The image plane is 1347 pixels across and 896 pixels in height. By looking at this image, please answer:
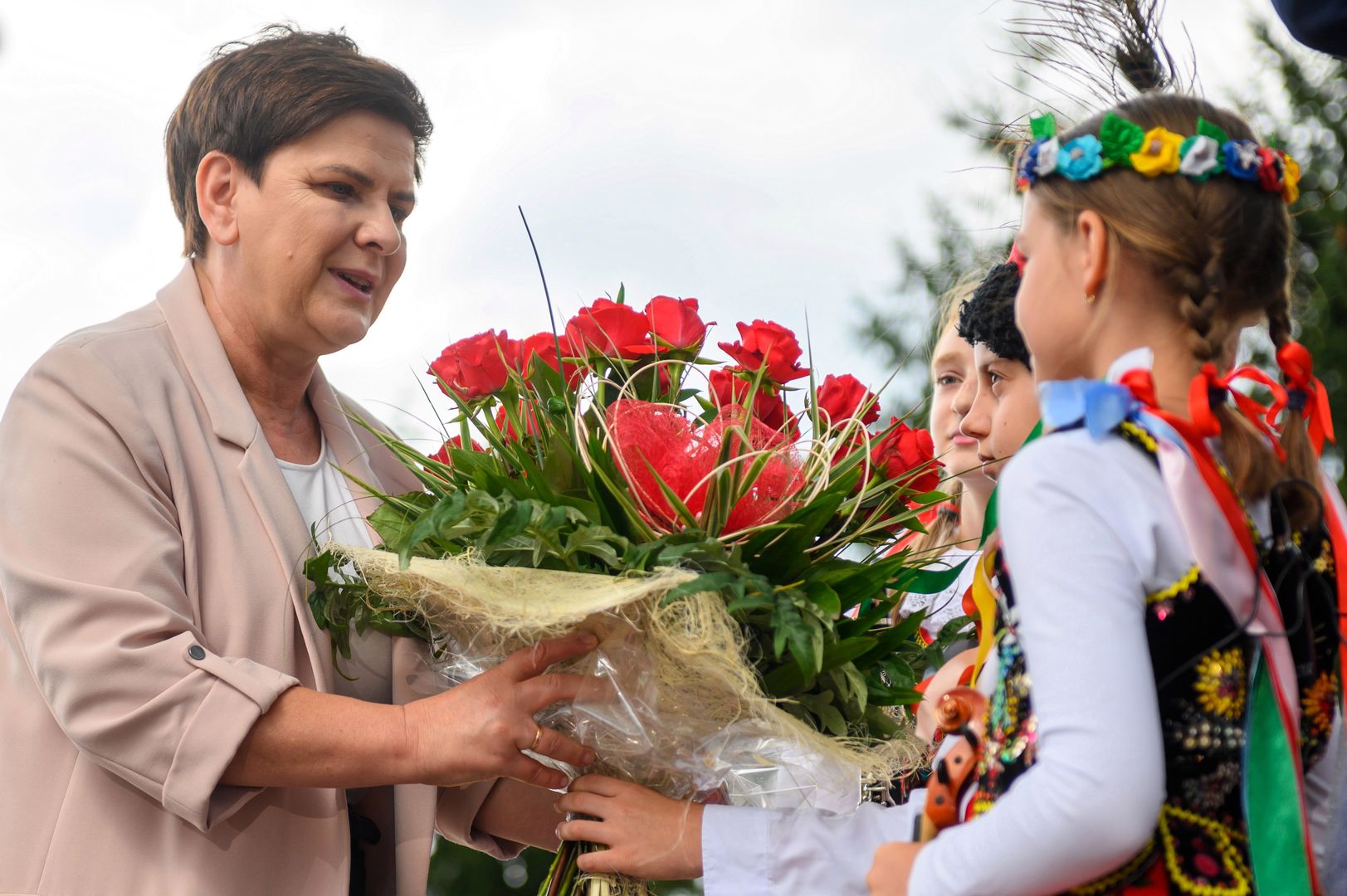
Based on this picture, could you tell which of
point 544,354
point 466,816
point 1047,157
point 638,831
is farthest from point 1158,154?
point 466,816

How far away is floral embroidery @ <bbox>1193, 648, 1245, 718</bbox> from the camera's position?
1308 mm

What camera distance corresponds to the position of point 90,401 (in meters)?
2.03

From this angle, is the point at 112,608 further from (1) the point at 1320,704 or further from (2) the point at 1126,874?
(1) the point at 1320,704

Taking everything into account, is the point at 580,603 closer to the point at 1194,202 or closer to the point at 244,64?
the point at 1194,202

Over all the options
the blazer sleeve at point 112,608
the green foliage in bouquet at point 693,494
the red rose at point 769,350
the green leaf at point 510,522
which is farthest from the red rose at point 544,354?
the blazer sleeve at point 112,608

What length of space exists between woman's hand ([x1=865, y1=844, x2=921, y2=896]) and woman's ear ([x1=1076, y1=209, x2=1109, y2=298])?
661mm

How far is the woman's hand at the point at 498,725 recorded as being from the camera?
5.93 ft

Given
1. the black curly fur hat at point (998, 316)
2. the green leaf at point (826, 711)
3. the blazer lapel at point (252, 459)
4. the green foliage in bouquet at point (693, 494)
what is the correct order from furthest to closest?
the black curly fur hat at point (998, 316) < the blazer lapel at point (252, 459) < the green leaf at point (826, 711) < the green foliage in bouquet at point (693, 494)

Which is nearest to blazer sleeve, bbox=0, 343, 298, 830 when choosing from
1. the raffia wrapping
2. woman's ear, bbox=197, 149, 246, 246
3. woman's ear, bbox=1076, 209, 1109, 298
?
the raffia wrapping

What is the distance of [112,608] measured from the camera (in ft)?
6.11

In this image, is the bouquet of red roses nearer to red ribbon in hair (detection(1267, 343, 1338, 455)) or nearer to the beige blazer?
the beige blazer

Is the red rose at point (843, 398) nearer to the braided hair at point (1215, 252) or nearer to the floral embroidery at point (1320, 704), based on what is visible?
the braided hair at point (1215, 252)

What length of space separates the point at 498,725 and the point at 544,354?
22.4 inches

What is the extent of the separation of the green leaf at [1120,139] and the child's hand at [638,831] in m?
1.02
